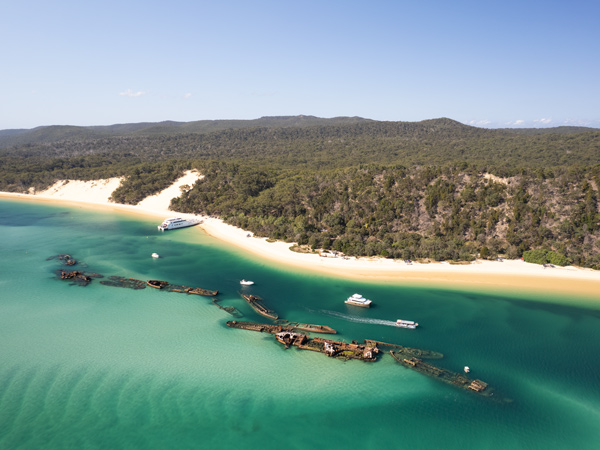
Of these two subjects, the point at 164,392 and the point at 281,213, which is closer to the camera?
the point at 164,392

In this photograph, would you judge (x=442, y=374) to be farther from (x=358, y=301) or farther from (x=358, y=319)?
(x=358, y=301)

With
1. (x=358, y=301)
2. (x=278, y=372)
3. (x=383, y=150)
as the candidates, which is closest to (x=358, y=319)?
(x=358, y=301)

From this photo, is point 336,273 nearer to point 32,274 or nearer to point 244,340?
point 244,340

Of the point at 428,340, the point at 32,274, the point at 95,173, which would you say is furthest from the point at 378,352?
the point at 95,173

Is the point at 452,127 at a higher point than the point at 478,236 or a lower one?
higher

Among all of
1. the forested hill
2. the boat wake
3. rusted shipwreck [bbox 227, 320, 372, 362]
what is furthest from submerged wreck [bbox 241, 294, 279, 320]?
the forested hill

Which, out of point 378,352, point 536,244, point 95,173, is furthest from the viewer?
point 95,173

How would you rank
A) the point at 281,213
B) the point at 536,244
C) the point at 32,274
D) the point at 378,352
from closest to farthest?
the point at 378,352 < the point at 32,274 < the point at 536,244 < the point at 281,213

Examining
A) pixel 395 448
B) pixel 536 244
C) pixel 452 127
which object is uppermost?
pixel 452 127
